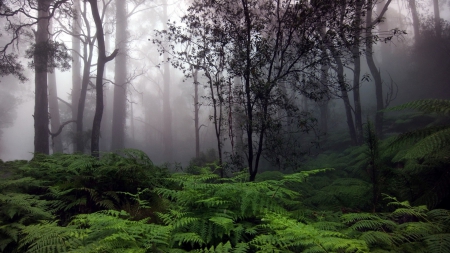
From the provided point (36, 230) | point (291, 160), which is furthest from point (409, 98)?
point (36, 230)

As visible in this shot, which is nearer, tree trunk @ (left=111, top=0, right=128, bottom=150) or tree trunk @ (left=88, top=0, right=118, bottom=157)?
tree trunk @ (left=88, top=0, right=118, bottom=157)

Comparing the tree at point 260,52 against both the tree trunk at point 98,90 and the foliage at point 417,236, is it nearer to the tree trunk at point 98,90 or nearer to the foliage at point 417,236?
the foliage at point 417,236

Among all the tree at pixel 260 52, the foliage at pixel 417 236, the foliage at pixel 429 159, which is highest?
the tree at pixel 260 52

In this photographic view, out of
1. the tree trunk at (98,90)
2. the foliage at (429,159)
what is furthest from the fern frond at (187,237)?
the tree trunk at (98,90)

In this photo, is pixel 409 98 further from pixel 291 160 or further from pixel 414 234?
pixel 414 234

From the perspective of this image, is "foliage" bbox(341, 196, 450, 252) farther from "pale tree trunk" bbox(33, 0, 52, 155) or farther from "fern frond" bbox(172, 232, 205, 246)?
"pale tree trunk" bbox(33, 0, 52, 155)

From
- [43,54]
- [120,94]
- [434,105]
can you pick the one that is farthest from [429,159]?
[120,94]

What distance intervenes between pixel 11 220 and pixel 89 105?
31.9m

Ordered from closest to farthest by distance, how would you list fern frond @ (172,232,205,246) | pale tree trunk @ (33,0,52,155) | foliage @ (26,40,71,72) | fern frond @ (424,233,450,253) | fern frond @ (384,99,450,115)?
fern frond @ (424,233,450,253), fern frond @ (172,232,205,246), fern frond @ (384,99,450,115), foliage @ (26,40,71,72), pale tree trunk @ (33,0,52,155)

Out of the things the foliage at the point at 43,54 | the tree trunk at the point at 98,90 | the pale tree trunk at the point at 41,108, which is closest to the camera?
the tree trunk at the point at 98,90

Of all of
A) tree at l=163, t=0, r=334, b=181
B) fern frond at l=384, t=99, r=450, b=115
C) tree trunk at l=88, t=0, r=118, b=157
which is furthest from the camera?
tree trunk at l=88, t=0, r=118, b=157

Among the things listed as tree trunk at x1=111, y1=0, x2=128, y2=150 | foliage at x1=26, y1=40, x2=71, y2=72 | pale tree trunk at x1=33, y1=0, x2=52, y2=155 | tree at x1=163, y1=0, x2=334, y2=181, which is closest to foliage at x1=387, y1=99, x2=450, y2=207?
tree at x1=163, y1=0, x2=334, y2=181

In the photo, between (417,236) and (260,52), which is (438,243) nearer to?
(417,236)

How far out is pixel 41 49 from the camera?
11.2 meters
